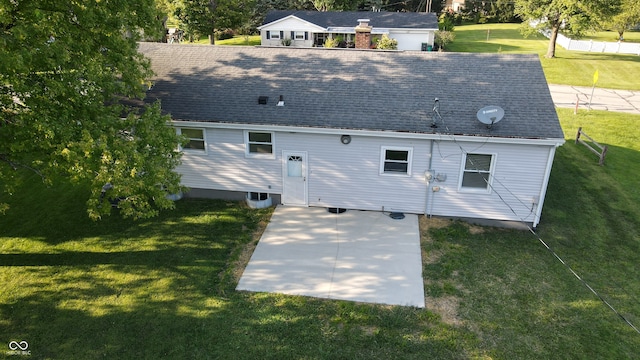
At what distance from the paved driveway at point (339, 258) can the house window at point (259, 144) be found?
1.97 meters

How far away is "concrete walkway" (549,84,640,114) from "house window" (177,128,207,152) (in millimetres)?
23157

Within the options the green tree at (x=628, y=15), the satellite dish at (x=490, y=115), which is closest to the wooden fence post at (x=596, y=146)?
the satellite dish at (x=490, y=115)

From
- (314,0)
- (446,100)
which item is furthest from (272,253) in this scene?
(314,0)

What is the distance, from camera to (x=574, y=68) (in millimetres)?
37406

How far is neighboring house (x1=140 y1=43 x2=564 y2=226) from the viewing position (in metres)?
13.1

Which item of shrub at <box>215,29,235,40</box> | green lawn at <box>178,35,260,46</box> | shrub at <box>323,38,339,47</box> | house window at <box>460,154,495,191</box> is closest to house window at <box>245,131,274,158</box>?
house window at <box>460,154,495,191</box>

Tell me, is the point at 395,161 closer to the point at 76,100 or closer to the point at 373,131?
Result: the point at 373,131

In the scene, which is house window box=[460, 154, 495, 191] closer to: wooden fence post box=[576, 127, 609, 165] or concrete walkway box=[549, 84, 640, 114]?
wooden fence post box=[576, 127, 609, 165]

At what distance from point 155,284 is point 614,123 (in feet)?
82.3

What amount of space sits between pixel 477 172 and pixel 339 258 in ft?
16.7

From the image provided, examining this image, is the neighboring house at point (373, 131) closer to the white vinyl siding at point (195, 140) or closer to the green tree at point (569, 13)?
the white vinyl siding at point (195, 140)

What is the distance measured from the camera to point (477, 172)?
13430 mm

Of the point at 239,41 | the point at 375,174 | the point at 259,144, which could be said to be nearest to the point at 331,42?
the point at 239,41

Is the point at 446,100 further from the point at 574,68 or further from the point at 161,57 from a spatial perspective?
the point at 574,68
